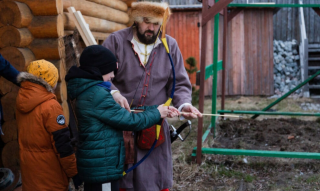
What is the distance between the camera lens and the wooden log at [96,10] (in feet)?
14.8

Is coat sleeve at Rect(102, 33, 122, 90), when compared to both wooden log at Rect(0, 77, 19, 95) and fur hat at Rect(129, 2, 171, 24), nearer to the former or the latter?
fur hat at Rect(129, 2, 171, 24)

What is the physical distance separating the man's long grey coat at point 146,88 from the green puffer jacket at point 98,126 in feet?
1.29

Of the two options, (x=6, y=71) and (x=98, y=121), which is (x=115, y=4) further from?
(x=98, y=121)

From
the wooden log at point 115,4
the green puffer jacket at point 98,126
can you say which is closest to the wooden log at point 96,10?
the wooden log at point 115,4

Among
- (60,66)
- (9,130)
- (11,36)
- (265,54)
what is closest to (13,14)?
(11,36)

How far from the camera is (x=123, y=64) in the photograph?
267cm

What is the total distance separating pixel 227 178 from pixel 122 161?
254cm

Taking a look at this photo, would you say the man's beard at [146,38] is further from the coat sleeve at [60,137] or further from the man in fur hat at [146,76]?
the coat sleeve at [60,137]

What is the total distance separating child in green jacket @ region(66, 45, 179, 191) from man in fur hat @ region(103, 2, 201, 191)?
0.35m

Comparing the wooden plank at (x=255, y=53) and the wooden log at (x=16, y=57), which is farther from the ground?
the wooden plank at (x=255, y=53)

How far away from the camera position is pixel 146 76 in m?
2.67

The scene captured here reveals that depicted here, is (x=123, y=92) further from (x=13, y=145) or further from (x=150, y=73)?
(x=13, y=145)

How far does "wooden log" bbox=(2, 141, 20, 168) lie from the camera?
3.88 metres

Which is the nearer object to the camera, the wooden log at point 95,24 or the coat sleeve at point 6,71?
the coat sleeve at point 6,71
